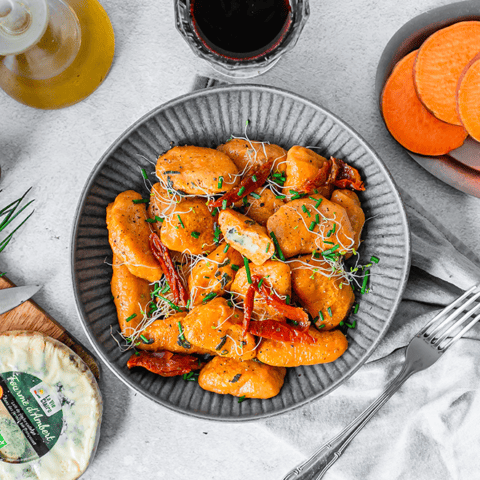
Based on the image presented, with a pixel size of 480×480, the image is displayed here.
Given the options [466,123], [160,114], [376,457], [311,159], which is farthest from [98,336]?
[466,123]

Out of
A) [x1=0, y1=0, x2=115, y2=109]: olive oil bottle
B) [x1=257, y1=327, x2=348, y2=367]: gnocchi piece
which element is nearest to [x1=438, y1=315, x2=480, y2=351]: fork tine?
[x1=257, y1=327, x2=348, y2=367]: gnocchi piece

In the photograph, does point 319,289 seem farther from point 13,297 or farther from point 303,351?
point 13,297

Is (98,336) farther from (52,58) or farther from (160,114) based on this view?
(52,58)

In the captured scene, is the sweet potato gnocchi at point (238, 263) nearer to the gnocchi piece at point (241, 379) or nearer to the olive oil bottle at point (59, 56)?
the gnocchi piece at point (241, 379)

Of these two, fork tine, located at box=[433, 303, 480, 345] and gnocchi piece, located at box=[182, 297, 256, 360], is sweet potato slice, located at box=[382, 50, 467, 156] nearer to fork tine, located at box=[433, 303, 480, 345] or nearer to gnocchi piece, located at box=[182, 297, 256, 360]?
fork tine, located at box=[433, 303, 480, 345]

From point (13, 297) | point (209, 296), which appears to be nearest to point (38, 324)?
point (13, 297)
